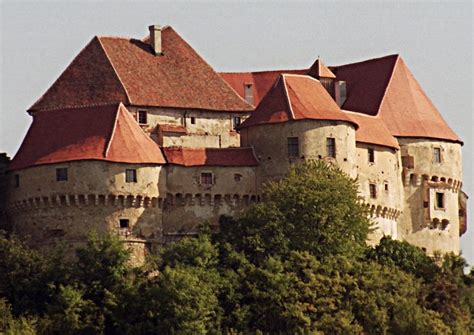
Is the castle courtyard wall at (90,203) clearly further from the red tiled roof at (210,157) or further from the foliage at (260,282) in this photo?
the red tiled roof at (210,157)

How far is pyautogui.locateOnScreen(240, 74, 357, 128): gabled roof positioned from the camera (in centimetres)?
10612

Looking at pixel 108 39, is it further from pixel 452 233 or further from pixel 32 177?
pixel 452 233

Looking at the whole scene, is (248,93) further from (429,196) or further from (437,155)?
(429,196)

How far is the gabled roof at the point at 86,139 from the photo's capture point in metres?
103

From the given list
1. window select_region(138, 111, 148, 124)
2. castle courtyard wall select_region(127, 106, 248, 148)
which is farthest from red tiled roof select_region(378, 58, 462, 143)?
window select_region(138, 111, 148, 124)

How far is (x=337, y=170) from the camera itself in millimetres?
104812

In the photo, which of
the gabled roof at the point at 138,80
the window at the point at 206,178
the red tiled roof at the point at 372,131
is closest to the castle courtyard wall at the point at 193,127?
the gabled roof at the point at 138,80

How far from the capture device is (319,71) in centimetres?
11631

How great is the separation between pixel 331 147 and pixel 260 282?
376 inches

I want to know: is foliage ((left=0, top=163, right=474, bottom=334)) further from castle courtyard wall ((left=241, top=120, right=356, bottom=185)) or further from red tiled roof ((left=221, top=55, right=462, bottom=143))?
red tiled roof ((left=221, top=55, right=462, bottom=143))

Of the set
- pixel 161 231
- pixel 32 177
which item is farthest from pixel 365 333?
pixel 32 177

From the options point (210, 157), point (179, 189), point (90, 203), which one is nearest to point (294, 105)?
point (210, 157)

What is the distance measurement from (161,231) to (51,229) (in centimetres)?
556

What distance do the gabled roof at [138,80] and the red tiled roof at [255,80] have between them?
4.84m
